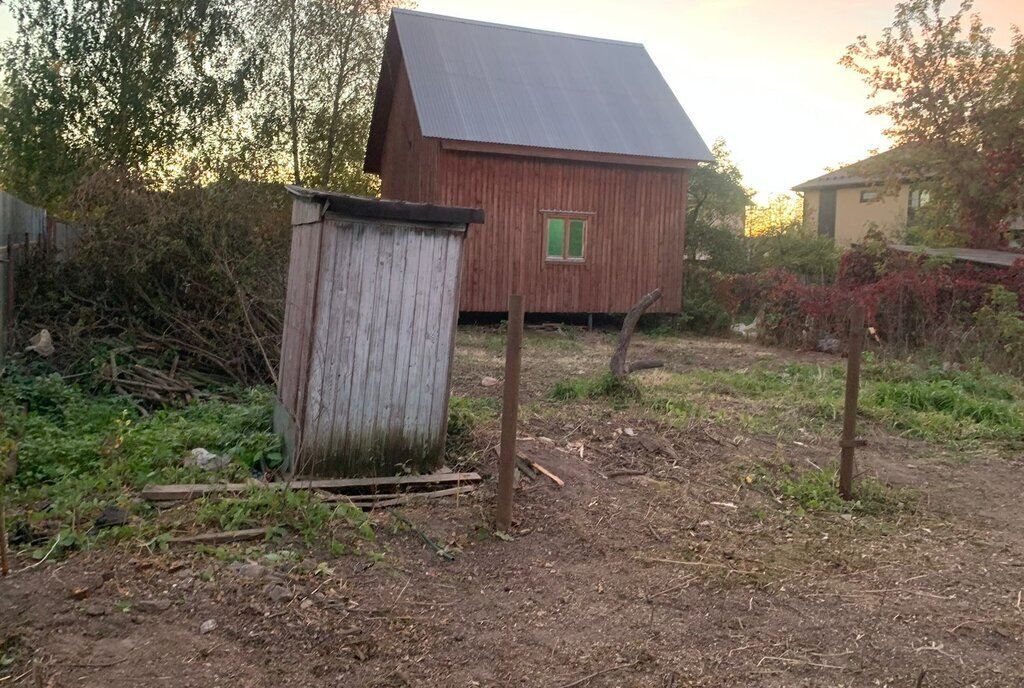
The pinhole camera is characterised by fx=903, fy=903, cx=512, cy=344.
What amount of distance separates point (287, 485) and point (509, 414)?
4.65 ft

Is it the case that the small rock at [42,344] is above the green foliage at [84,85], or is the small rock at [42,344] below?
below

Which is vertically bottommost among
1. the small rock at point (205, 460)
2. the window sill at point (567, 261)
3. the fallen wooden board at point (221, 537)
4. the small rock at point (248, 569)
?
the small rock at point (248, 569)

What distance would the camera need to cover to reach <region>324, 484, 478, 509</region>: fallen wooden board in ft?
18.5

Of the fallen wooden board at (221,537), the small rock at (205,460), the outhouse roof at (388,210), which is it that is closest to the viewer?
the fallen wooden board at (221,537)

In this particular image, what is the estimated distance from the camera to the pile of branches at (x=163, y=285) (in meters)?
9.32

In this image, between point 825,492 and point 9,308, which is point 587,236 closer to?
point 9,308

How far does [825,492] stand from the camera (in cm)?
644

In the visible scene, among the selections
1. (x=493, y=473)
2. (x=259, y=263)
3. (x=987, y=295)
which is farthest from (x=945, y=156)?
(x=493, y=473)

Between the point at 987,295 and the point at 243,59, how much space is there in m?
21.0

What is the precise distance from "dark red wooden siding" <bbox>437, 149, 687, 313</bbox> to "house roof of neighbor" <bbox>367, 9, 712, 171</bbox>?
59cm

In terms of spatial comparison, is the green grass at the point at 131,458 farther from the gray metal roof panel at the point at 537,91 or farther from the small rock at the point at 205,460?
the gray metal roof panel at the point at 537,91

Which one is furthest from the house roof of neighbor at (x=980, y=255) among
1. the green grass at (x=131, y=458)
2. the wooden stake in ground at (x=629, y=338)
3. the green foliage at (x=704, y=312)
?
the green grass at (x=131, y=458)

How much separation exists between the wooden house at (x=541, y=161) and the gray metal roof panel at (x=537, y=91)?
0.12 feet

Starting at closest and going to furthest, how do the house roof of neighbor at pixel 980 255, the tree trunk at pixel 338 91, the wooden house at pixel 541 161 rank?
the house roof of neighbor at pixel 980 255 < the wooden house at pixel 541 161 < the tree trunk at pixel 338 91
